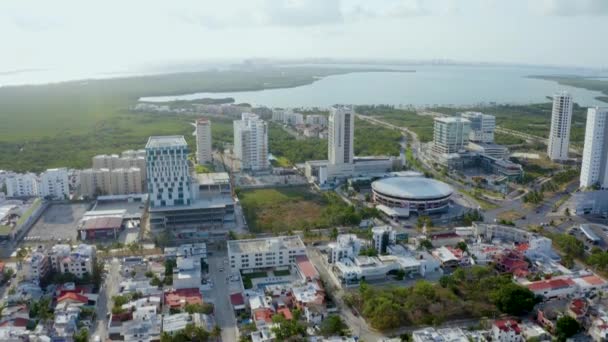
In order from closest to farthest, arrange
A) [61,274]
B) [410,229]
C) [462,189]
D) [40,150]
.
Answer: [61,274]
[410,229]
[462,189]
[40,150]

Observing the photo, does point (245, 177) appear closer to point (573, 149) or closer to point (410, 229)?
point (410, 229)

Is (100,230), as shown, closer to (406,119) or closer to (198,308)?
(198,308)

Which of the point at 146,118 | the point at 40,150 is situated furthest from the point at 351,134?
the point at 146,118

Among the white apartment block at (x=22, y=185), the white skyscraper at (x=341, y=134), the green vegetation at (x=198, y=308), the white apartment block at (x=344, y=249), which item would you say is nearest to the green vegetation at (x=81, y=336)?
the green vegetation at (x=198, y=308)

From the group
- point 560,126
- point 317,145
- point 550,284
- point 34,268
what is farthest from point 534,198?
point 34,268

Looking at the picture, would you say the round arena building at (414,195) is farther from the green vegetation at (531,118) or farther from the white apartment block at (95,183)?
the green vegetation at (531,118)

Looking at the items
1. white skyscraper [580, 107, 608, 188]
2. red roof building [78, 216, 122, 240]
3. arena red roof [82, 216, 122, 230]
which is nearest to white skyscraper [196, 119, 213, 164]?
arena red roof [82, 216, 122, 230]

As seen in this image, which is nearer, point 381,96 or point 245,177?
point 245,177
